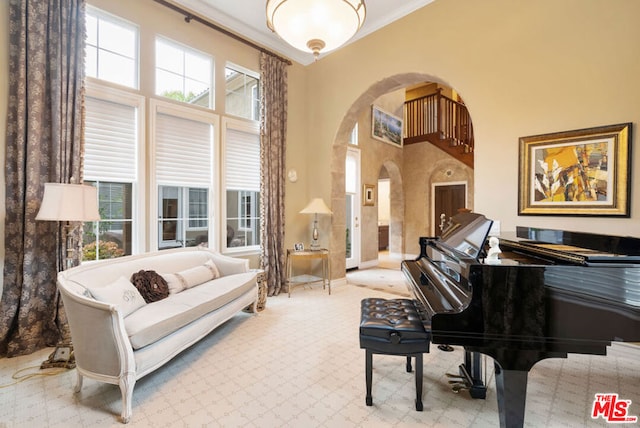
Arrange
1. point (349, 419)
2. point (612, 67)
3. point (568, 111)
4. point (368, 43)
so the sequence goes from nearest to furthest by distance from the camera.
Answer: point (349, 419), point (612, 67), point (568, 111), point (368, 43)

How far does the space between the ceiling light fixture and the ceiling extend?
2.14 metres

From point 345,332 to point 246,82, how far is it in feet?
12.9

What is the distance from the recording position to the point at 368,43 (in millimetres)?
4543

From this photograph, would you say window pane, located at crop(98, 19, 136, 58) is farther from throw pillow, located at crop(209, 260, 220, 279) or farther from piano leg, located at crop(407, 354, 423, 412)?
piano leg, located at crop(407, 354, 423, 412)

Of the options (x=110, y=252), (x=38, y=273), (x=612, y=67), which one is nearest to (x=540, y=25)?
(x=612, y=67)

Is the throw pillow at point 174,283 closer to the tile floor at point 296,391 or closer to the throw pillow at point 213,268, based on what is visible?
the throw pillow at point 213,268

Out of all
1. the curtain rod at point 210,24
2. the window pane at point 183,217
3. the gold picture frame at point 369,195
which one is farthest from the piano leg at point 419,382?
the gold picture frame at point 369,195

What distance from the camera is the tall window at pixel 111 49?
316 cm

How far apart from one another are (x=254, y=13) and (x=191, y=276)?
3.59 m

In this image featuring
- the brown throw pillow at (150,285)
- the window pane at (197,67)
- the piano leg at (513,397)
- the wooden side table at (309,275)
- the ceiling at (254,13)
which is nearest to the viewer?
the piano leg at (513,397)

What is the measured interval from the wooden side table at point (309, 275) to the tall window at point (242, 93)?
2.26m

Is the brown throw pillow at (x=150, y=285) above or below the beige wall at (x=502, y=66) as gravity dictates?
below

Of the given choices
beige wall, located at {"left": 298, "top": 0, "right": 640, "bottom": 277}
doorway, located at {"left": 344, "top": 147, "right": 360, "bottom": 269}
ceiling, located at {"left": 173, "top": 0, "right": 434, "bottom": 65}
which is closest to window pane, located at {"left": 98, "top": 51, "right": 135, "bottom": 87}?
ceiling, located at {"left": 173, "top": 0, "right": 434, "bottom": 65}

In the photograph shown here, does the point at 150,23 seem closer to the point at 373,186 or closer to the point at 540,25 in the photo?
the point at 540,25
